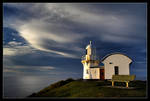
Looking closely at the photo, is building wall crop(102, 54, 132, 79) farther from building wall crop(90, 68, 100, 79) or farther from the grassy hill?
the grassy hill

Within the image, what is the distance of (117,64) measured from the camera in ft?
81.2

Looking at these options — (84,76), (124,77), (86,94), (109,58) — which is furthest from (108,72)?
(86,94)

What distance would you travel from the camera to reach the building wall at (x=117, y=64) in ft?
80.8

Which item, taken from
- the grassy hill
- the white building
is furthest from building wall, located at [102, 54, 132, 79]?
the grassy hill

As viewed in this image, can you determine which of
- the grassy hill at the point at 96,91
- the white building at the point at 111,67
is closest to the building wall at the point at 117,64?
the white building at the point at 111,67

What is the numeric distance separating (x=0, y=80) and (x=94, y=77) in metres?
16.9

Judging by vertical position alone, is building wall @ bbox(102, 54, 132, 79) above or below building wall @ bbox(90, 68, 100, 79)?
above

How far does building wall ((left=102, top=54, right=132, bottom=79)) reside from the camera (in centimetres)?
2464

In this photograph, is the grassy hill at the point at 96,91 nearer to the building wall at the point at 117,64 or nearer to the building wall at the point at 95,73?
the building wall at the point at 95,73

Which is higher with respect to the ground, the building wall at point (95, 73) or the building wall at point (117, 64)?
the building wall at point (117, 64)

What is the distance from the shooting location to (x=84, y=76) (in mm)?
27016

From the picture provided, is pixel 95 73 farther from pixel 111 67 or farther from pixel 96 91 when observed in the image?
pixel 96 91

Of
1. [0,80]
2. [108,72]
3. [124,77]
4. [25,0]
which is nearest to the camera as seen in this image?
[25,0]

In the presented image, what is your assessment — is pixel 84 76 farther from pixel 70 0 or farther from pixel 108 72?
pixel 70 0
